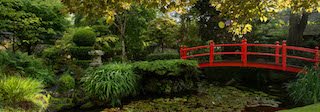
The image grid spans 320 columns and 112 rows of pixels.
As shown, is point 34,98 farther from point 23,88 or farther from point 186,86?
point 186,86

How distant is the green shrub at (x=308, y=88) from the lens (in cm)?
829

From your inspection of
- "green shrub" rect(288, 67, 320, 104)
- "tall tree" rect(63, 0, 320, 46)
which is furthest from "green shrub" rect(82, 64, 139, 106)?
"green shrub" rect(288, 67, 320, 104)

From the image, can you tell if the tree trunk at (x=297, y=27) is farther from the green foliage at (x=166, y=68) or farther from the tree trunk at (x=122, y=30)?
the tree trunk at (x=122, y=30)

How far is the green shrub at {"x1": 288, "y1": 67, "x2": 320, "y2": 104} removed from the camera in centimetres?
829

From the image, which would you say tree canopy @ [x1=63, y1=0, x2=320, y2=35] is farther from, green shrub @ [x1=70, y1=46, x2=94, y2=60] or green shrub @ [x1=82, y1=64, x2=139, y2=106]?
green shrub @ [x1=70, y1=46, x2=94, y2=60]

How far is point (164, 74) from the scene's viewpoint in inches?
397

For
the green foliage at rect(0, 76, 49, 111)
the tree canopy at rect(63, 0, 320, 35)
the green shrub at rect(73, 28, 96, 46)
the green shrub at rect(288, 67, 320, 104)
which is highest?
the tree canopy at rect(63, 0, 320, 35)

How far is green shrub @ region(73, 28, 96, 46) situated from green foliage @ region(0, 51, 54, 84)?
2.34 m

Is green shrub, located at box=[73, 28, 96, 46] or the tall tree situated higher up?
the tall tree

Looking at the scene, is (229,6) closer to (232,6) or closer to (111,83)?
(232,6)

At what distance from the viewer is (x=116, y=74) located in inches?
367

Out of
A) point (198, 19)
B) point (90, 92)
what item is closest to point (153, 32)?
point (198, 19)

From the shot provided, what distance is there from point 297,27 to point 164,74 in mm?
6229

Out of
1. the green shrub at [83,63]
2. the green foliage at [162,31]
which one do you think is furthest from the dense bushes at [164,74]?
the green foliage at [162,31]
